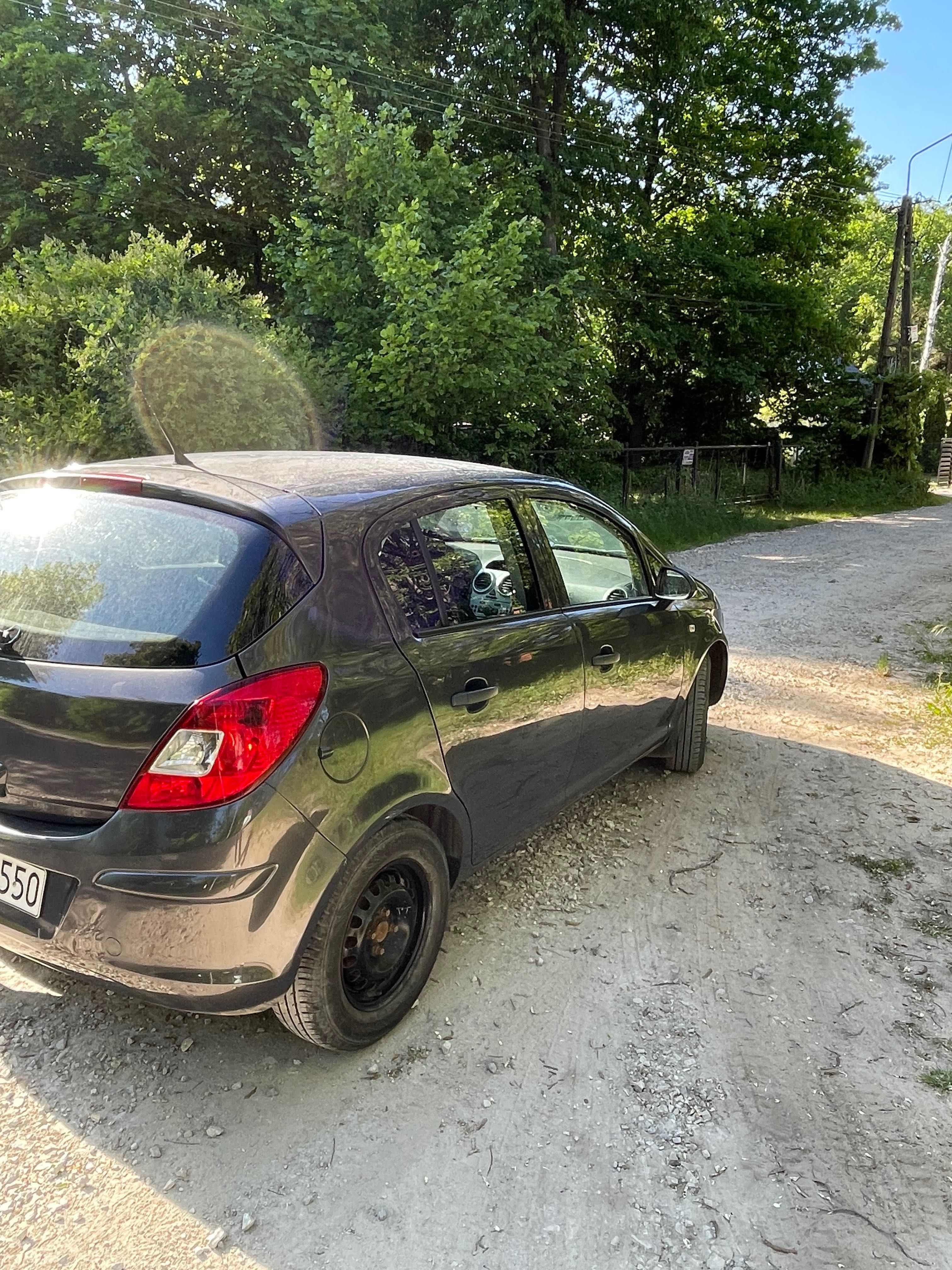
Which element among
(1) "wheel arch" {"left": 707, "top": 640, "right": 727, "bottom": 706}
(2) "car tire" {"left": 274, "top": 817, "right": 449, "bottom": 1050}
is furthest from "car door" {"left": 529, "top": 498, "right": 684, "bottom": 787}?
(2) "car tire" {"left": 274, "top": 817, "right": 449, "bottom": 1050}

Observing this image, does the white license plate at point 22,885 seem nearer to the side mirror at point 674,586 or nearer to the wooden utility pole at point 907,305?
the side mirror at point 674,586

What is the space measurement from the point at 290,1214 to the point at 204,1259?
0.69 ft

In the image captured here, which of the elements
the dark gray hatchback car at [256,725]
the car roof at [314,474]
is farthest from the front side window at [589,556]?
the dark gray hatchback car at [256,725]

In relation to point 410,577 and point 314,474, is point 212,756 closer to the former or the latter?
point 410,577

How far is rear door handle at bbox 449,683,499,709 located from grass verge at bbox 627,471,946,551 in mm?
10869

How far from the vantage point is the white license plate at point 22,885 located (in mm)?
2184

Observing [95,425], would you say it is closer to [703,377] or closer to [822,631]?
[822,631]

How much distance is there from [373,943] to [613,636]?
163 centimetres

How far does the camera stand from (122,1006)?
273cm

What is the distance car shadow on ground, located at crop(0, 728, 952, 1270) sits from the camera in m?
2.02

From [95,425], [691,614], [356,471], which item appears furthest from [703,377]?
[356,471]

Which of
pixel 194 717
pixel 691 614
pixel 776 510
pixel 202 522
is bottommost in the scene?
pixel 776 510

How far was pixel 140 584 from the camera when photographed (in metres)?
2.28

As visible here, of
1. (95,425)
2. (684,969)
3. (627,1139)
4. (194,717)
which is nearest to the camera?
(194,717)
